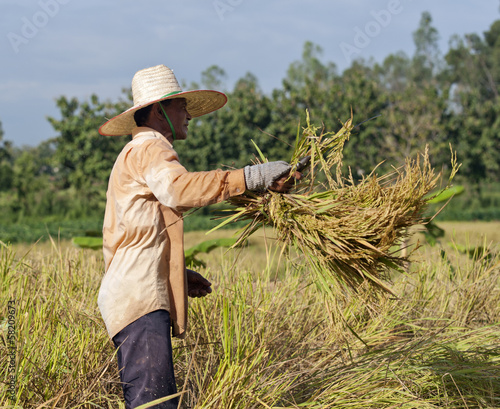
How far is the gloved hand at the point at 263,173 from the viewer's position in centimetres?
234

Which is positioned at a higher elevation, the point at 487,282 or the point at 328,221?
the point at 328,221

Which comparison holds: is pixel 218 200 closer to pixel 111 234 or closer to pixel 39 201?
pixel 111 234

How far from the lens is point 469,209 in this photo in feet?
73.6

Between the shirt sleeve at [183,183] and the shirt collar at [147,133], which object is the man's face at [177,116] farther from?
the shirt sleeve at [183,183]

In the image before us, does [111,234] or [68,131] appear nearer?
[111,234]

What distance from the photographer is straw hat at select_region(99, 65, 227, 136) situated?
263cm

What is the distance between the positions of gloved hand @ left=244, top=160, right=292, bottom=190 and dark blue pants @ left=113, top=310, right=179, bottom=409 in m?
0.68

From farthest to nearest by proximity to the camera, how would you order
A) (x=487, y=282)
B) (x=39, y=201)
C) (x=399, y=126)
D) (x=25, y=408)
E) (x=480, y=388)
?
(x=399, y=126), (x=39, y=201), (x=487, y=282), (x=480, y=388), (x=25, y=408)

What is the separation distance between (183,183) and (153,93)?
1.94 feet

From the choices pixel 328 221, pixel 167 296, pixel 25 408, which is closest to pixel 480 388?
pixel 328 221

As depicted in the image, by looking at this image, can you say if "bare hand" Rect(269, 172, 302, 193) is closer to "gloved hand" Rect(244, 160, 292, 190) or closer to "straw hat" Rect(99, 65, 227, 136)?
"gloved hand" Rect(244, 160, 292, 190)

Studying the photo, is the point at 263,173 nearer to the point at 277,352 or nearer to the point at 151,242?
the point at 151,242

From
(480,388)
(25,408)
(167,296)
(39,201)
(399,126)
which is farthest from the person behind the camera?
(399,126)

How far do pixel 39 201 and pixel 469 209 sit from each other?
53.3 ft
